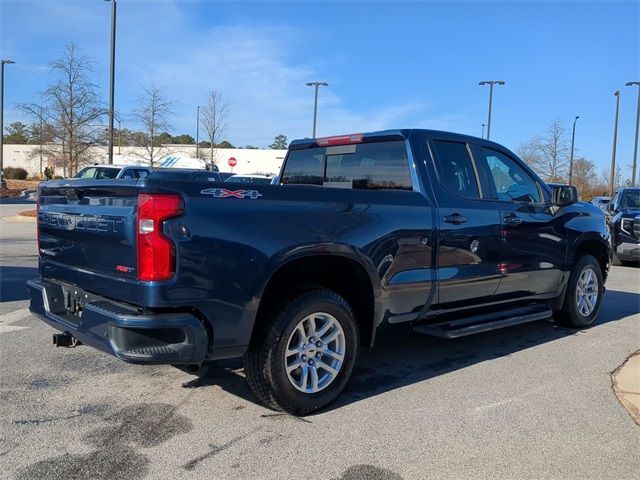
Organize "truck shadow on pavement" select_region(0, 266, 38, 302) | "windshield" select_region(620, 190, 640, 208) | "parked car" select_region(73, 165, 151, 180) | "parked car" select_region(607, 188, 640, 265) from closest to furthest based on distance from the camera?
"truck shadow on pavement" select_region(0, 266, 38, 302) < "parked car" select_region(607, 188, 640, 265) < "windshield" select_region(620, 190, 640, 208) < "parked car" select_region(73, 165, 151, 180)

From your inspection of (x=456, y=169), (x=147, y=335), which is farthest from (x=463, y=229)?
(x=147, y=335)

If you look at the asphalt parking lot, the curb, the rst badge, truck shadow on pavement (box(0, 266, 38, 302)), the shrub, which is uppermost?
the shrub

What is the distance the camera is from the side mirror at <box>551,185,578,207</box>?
5.97m

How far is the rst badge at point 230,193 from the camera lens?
11.3ft

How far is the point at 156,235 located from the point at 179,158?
3007 cm

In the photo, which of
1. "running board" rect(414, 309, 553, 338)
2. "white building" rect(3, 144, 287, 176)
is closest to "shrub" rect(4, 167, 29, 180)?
"white building" rect(3, 144, 287, 176)

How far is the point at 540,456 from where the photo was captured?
346 centimetres

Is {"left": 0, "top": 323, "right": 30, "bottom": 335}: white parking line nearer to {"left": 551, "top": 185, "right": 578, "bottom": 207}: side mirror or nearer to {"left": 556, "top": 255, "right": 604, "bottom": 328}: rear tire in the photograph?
{"left": 551, "top": 185, "right": 578, "bottom": 207}: side mirror

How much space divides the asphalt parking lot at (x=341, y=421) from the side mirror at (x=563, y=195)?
5.00 ft

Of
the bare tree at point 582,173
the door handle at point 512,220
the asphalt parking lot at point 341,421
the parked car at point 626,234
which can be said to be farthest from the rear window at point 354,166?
the bare tree at point 582,173

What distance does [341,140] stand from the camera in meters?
5.41

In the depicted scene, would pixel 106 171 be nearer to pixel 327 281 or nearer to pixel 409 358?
pixel 409 358

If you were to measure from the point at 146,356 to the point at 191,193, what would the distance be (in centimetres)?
98

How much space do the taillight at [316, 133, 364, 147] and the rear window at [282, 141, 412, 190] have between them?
0.04 metres
